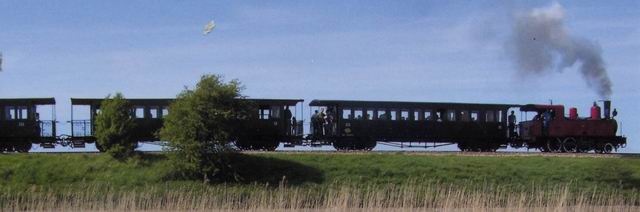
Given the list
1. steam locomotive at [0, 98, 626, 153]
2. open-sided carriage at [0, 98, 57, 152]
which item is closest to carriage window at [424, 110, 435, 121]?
steam locomotive at [0, 98, 626, 153]

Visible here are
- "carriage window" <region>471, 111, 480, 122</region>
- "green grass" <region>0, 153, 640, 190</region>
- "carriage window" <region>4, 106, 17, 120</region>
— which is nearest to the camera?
"green grass" <region>0, 153, 640, 190</region>

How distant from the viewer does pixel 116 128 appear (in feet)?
122

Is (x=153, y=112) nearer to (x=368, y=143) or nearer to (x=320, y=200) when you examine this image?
(x=368, y=143)

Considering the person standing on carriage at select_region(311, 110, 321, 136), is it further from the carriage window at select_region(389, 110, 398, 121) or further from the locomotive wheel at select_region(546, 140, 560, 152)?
the locomotive wheel at select_region(546, 140, 560, 152)

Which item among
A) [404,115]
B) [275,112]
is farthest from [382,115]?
[275,112]

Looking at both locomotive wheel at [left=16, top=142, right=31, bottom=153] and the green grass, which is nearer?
the green grass

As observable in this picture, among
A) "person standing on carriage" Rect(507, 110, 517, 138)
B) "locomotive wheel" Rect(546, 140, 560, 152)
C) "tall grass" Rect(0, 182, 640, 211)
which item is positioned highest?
"person standing on carriage" Rect(507, 110, 517, 138)

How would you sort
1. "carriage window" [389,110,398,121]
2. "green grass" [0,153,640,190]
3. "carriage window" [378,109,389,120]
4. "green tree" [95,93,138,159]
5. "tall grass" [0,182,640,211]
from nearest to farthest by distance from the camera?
"tall grass" [0,182,640,211]
"green grass" [0,153,640,190]
"green tree" [95,93,138,159]
"carriage window" [378,109,389,120]
"carriage window" [389,110,398,121]

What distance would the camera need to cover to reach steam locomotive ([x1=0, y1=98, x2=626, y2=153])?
42156mm

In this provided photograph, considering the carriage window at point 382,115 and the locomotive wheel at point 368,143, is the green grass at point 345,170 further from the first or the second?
the carriage window at point 382,115

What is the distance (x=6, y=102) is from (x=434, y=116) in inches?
758

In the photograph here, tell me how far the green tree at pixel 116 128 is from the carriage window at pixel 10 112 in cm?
664

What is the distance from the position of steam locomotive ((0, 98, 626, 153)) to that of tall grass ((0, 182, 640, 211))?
30.6 feet

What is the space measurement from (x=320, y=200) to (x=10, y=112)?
1883 cm
